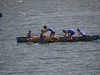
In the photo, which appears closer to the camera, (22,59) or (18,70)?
(18,70)

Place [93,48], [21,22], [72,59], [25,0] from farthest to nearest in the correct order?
[25,0], [21,22], [93,48], [72,59]

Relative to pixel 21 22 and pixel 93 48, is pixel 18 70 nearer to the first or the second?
pixel 93 48

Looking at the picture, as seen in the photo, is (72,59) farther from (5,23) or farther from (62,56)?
(5,23)

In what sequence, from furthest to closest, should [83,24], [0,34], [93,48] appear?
1. [83,24]
2. [0,34]
3. [93,48]

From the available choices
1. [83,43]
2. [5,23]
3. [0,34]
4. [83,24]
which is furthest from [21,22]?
[83,43]

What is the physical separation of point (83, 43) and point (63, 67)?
1195cm

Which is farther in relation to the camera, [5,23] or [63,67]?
[5,23]

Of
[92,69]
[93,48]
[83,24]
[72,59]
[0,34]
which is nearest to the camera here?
[92,69]

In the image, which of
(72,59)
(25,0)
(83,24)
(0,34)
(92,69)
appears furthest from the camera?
(25,0)

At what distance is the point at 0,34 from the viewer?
2827 inches

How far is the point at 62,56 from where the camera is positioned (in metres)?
54.1

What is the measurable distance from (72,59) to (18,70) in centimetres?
624

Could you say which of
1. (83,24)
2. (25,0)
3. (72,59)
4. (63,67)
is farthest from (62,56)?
(25,0)

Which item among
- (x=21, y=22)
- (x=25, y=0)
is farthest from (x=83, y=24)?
(x=25, y=0)
